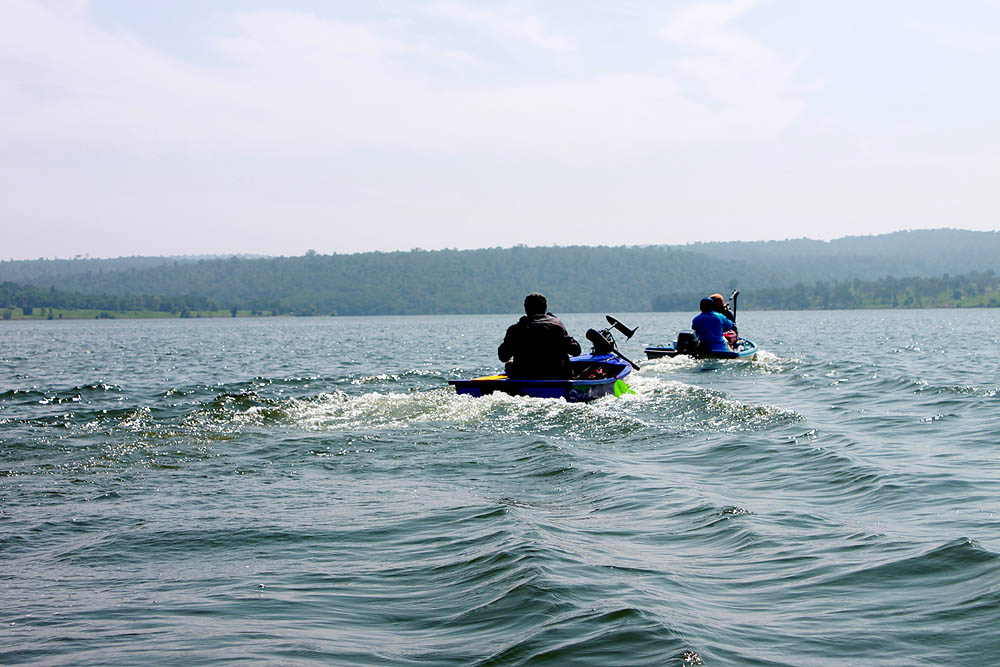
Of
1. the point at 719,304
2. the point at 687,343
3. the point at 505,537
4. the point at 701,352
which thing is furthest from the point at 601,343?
the point at 505,537

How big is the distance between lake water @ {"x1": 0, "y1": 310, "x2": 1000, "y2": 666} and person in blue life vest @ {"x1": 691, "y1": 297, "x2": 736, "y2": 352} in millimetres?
9695

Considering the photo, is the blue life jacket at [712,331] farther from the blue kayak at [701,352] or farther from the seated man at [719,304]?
the seated man at [719,304]

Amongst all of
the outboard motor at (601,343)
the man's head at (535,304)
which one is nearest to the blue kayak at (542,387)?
the man's head at (535,304)

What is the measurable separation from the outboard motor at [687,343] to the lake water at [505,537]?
1023 centimetres

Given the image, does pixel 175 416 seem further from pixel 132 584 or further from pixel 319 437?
pixel 132 584

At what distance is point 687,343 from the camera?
26672 millimetres

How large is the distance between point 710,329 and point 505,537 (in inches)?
771

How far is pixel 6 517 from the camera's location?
8.67 m

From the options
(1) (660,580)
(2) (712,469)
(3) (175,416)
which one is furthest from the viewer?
(3) (175,416)

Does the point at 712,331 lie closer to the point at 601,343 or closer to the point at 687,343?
the point at 687,343

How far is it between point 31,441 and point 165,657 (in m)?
9.68

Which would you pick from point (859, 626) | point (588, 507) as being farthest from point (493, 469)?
point (859, 626)

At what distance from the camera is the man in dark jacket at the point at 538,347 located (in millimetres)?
16781

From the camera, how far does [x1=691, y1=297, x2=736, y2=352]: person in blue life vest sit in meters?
25.8
